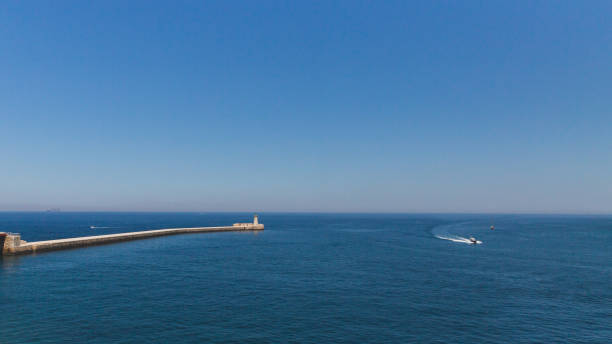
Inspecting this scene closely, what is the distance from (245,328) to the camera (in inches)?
1219

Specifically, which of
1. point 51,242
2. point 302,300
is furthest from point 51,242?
point 302,300

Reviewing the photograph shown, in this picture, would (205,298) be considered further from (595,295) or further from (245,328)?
(595,295)

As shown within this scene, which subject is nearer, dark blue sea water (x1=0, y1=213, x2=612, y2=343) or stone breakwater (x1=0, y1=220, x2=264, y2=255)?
dark blue sea water (x1=0, y1=213, x2=612, y2=343)

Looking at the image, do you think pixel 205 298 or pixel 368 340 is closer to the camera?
pixel 368 340

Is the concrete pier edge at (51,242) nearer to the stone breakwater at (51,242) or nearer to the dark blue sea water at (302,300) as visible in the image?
the stone breakwater at (51,242)

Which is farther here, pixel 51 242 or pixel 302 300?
pixel 51 242

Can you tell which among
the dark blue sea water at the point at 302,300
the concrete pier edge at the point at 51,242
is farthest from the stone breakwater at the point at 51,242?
the dark blue sea water at the point at 302,300

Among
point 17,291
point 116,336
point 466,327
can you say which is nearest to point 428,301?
point 466,327

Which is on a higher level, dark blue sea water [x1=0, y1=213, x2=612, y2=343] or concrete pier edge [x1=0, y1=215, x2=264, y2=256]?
concrete pier edge [x1=0, y1=215, x2=264, y2=256]

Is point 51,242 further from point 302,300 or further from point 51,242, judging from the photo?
point 302,300

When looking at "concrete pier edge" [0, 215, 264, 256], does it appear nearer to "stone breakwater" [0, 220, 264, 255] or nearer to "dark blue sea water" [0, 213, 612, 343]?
"stone breakwater" [0, 220, 264, 255]

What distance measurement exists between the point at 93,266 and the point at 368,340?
52.6 meters

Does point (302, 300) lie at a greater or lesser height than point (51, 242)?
lesser

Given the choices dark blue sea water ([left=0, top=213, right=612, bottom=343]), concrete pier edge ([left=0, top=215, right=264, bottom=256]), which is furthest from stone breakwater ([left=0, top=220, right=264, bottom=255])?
dark blue sea water ([left=0, top=213, right=612, bottom=343])
